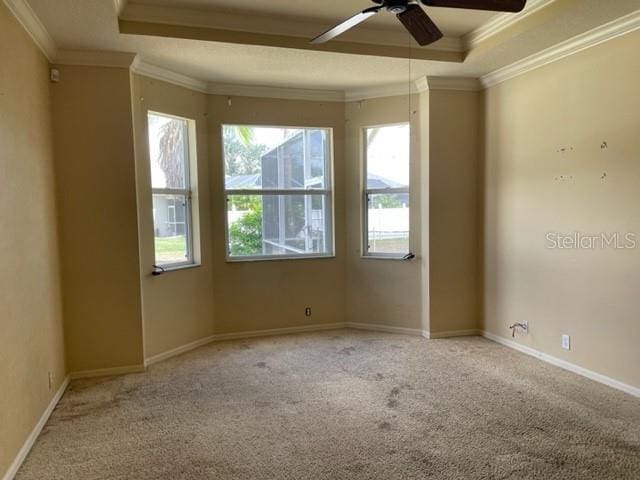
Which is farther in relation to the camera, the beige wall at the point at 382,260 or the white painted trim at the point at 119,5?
the beige wall at the point at 382,260

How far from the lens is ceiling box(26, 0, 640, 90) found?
2.81m

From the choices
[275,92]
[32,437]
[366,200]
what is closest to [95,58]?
[275,92]

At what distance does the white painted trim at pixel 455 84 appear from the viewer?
4.18 m

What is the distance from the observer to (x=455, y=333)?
445 cm

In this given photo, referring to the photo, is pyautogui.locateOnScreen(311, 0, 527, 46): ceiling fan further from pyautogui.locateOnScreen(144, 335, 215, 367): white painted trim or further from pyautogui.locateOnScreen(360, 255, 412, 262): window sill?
pyautogui.locateOnScreen(144, 335, 215, 367): white painted trim

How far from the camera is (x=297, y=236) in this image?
4.71m

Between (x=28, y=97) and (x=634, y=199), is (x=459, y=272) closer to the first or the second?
(x=634, y=199)

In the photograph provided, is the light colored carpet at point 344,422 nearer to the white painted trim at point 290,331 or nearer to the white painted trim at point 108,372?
the white painted trim at point 108,372

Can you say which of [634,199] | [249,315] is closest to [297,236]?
[249,315]

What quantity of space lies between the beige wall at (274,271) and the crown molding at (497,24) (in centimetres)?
151

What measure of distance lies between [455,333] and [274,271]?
199 cm

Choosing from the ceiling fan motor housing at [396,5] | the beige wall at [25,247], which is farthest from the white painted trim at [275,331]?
the ceiling fan motor housing at [396,5]

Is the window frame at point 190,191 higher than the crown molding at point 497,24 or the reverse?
the reverse

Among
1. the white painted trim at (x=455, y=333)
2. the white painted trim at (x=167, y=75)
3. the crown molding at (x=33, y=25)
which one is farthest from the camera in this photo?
the white painted trim at (x=455, y=333)
